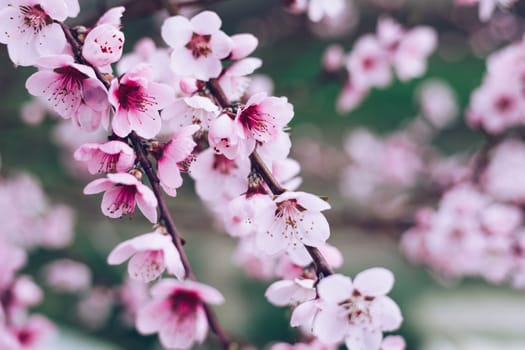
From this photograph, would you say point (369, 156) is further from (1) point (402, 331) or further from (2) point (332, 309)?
(2) point (332, 309)

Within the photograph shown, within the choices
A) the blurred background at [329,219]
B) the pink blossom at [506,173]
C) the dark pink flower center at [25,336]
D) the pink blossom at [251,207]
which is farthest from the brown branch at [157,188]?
the pink blossom at [506,173]

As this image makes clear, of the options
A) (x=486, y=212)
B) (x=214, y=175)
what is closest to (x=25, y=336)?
(x=214, y=175)


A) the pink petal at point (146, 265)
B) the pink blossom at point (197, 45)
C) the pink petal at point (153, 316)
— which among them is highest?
the pink blossom at point (197, 45)

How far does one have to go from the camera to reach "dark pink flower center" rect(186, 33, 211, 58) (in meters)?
0.98

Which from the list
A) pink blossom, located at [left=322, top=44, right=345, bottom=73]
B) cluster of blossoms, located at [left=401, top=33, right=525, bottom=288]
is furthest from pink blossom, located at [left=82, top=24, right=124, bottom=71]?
cluster of blossoms, located at [left=401, top=33, right=525, bottom=288]

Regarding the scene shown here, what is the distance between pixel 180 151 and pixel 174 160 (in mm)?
16

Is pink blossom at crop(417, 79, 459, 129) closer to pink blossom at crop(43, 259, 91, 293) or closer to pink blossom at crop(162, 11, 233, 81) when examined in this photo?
pink blossom at crop(43, 259, 91, 293)

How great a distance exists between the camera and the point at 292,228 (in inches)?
35.9

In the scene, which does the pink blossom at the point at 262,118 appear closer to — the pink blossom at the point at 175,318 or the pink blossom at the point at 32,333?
the pink blossom at the point at 175,318

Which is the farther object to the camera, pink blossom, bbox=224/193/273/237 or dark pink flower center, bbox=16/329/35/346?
dark pink flower center, bbox=16/329/35/346

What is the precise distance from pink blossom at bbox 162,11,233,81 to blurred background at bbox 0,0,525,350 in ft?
3.90

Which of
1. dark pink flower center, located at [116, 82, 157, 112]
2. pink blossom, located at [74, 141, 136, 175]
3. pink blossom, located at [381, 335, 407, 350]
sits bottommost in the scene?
pink blossom, located at [74, 141, 136, 175]

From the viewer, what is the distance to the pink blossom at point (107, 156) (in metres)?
0.83

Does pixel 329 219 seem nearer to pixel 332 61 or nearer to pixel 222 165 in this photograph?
pixel 332 61
